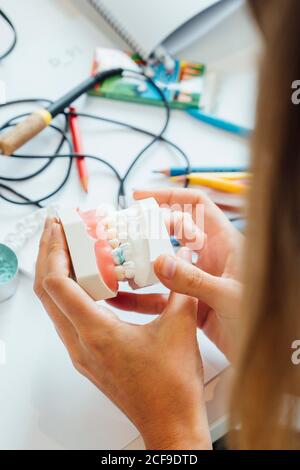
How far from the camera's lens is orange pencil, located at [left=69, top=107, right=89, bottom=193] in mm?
708

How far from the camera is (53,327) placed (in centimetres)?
62

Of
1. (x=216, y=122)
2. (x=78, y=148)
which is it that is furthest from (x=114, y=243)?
(x=216, y=122)

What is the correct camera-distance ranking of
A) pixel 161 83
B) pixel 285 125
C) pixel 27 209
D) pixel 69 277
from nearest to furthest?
1. pixel 285 125
2. pixel 69 277
3. pixel 27 209
4. pixel 161 83

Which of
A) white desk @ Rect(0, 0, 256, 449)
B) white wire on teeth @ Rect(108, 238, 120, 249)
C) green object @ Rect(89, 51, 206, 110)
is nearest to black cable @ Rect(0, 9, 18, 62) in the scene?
white desk @ Rect(0, 0, 256, 449)

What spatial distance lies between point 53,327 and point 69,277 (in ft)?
0.32

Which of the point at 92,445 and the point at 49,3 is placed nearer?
the point at 92,445

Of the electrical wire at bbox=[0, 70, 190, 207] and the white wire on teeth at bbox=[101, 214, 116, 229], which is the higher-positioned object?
the electrical wire at bbox=[0, 70, 190, 207]

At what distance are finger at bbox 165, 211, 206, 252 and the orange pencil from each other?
0.48 feet

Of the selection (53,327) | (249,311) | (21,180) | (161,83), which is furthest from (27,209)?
(249,311)

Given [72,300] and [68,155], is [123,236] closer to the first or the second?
[72,300]

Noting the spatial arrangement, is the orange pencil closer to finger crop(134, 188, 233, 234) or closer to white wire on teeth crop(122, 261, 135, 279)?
finger crop(134, 188, 233, 234)

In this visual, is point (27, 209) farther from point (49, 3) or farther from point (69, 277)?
point (49, 3)

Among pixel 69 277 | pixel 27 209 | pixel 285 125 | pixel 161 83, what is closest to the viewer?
pixel 285 125

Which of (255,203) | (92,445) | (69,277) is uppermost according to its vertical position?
(255,203)
